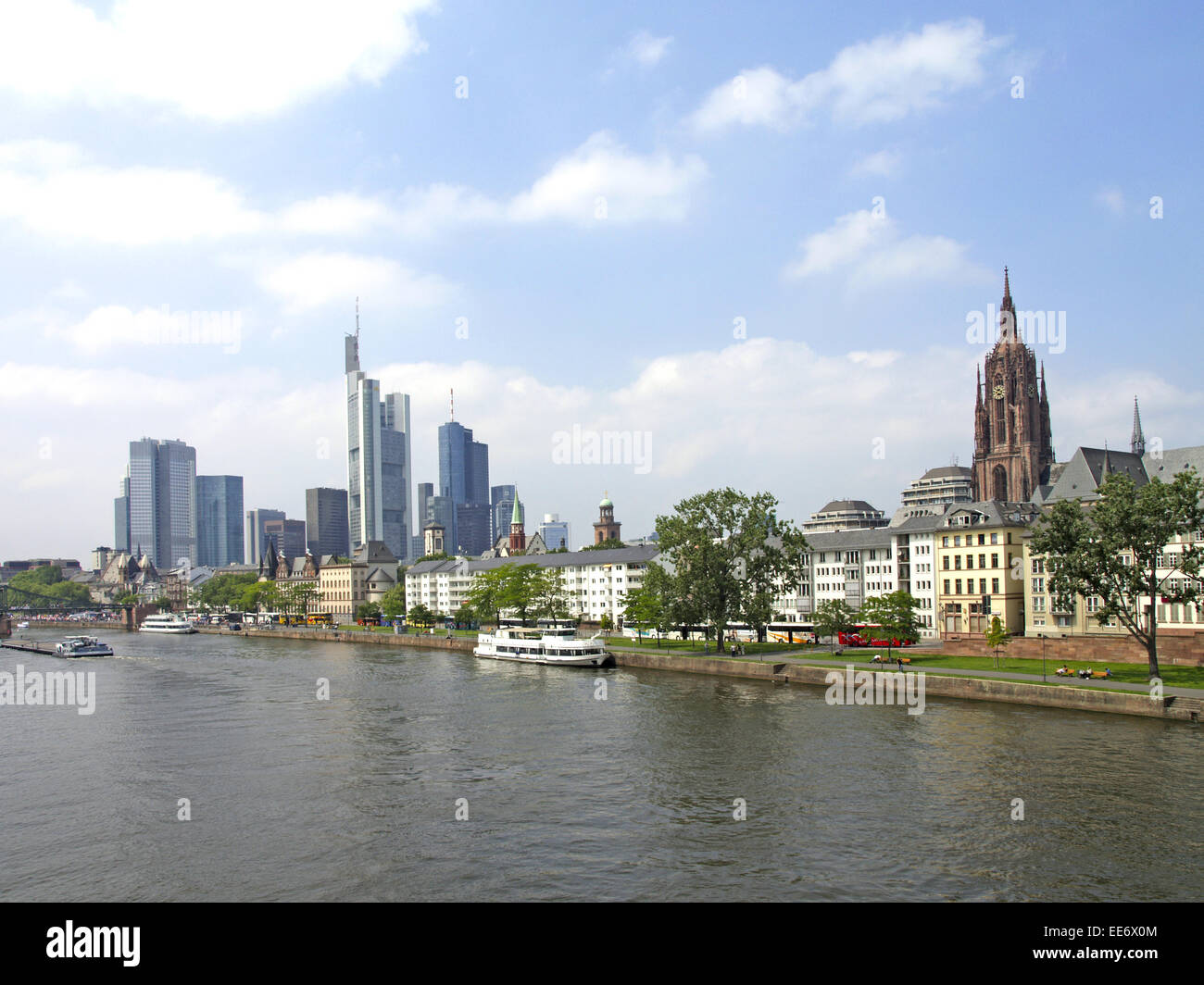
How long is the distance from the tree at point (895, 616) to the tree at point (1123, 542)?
2495cm

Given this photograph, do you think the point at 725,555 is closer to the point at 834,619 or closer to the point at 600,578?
the point at 834,619

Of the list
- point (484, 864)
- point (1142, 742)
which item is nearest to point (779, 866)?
point (484, 864)

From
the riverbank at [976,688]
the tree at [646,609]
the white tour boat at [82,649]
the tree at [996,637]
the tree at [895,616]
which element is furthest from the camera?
the white tour boat at [82,649]

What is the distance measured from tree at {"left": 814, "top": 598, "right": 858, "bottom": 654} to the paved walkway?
8.32ft

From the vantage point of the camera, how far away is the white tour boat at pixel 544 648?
351 ft

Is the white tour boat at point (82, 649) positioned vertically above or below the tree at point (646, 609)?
below

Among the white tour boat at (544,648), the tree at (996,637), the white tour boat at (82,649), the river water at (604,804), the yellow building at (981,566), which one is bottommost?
the white tour boat at (82,649)

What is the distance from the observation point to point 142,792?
43.1 m

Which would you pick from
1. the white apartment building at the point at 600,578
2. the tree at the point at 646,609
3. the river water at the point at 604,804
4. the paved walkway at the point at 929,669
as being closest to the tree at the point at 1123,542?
the paved walkway at the point at 929,669

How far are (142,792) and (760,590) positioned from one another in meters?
77.0

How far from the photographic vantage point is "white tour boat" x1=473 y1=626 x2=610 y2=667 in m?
107

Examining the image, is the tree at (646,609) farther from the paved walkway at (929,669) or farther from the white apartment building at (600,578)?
the white apartment building at (600,578)

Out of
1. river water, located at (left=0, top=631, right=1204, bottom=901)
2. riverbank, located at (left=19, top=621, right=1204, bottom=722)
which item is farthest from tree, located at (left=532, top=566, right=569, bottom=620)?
river water, located at (left=0, top=631, right=1204, bottom=901)
